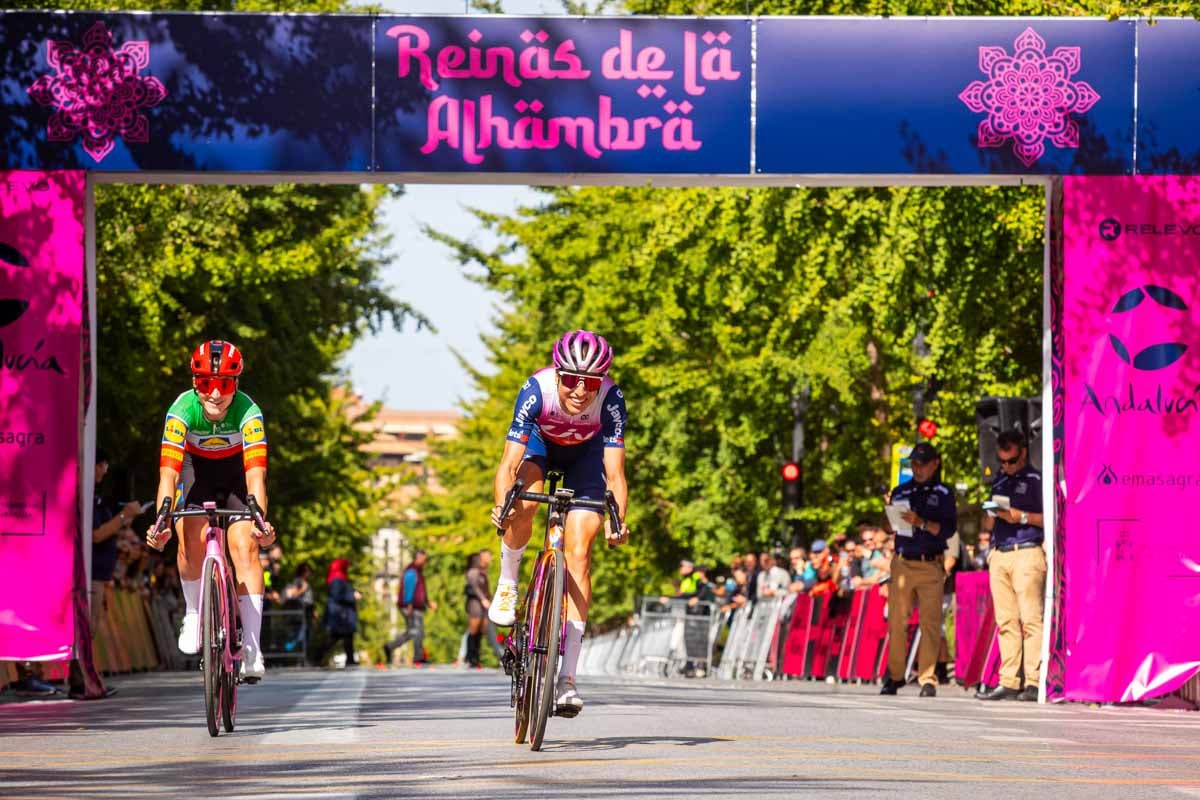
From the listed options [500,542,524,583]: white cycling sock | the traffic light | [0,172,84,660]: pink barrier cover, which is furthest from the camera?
the traffic light

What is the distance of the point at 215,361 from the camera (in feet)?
42.3

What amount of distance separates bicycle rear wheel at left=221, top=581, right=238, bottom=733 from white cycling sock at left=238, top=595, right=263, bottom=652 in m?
0.21

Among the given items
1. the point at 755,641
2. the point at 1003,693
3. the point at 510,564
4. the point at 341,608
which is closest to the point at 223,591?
the point at 510,564

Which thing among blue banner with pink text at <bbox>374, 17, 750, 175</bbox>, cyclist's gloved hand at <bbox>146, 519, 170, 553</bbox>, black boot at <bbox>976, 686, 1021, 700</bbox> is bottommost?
black boot at <bbox>976, 686, 1021, 700</bbox>

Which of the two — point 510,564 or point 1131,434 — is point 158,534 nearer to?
point 510,564

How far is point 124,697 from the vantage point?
18.8 metres

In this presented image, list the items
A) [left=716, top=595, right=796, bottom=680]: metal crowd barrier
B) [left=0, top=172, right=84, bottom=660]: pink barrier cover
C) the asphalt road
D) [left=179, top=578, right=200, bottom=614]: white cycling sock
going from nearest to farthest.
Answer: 1. the asphalt road
2. [left=179, top=578, right=200, bottom=614]: white cycling sock
3. [left=0, top=172, right=84, bottom=660]: pink barrier cover
4. [left=716, top=595, right=796, bottom=680]: metal crowd barrier

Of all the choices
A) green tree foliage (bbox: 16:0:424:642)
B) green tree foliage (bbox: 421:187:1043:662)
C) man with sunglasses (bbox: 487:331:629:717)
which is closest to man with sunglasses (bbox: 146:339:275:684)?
man with sunglasses (bbox: 487:331:629:717)

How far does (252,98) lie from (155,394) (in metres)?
16.4

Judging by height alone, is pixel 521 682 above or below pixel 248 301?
below

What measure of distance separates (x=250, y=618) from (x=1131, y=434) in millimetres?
7774

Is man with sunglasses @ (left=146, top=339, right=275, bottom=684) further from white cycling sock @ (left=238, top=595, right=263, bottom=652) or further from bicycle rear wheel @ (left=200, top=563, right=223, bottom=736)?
bicycle rear wheel @ (left=200, top=563, right=223, bottom=736)

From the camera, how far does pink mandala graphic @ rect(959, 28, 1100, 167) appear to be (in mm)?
18078

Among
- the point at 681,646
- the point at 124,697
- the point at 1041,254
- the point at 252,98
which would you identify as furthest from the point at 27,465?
the point at 681,646
